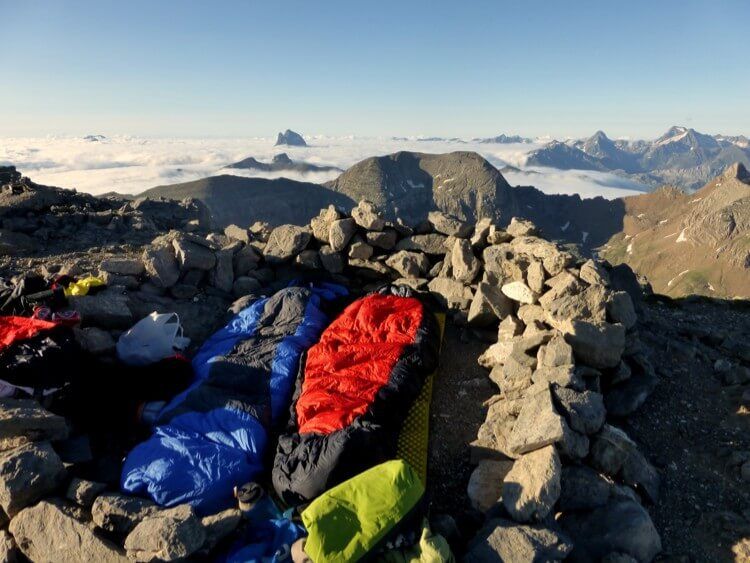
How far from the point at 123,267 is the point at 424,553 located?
10172mm

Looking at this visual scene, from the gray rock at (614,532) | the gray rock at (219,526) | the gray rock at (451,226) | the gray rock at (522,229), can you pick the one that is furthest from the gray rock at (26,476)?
the gray rock at (522,229)

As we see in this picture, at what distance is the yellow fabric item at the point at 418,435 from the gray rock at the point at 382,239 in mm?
5876

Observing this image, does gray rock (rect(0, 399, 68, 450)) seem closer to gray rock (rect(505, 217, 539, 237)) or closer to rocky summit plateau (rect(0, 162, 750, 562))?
A: rocky summit plateau (rect(0, 162, 750, 562))

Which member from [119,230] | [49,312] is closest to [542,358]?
[49,312]

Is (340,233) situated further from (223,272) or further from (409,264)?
(223,272)

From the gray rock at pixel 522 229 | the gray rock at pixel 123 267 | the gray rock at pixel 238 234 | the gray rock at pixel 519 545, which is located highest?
the gray rock at pixel 522 229

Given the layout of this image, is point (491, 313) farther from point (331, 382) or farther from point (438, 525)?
point (438, 525)

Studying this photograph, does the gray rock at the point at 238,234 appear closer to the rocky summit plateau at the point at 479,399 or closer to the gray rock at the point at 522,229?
the rocky summit plateau at the point at 479,399

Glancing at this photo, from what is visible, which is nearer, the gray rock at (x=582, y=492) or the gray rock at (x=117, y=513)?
the gray rock at (x=117, y=513)

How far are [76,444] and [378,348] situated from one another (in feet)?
17.1

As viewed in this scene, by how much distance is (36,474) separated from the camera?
19.1 ft

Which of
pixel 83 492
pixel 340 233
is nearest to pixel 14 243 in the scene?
pixel 340 233

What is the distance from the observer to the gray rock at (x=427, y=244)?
44.1 ft

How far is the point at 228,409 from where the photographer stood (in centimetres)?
777
